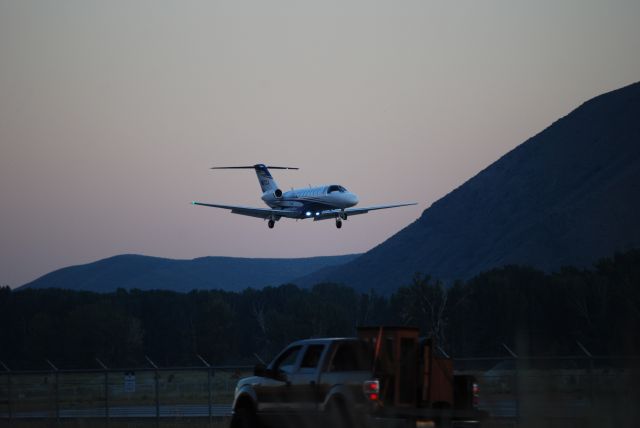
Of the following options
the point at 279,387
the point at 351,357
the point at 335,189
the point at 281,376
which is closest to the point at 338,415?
the point at 351,357

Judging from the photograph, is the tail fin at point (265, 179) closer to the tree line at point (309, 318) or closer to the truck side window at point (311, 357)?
the tree line at point (309, 318)

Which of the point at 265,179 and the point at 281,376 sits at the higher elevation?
the point at 265,179

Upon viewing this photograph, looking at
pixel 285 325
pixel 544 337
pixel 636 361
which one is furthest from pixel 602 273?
pixel 636 361

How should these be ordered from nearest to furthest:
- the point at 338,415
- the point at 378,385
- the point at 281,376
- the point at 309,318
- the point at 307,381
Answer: the point at 378,385, the point at 338,415, the point at 307,381, the point at 281,376, the point at 309,318

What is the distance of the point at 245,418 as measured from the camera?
797 inches

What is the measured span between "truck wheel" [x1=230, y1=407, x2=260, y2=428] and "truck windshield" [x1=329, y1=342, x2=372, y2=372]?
2.53 m

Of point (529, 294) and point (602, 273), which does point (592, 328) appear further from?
point (602, 273)

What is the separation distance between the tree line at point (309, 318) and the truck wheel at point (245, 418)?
51.2m

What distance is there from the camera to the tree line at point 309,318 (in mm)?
94250

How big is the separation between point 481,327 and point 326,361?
272 feet

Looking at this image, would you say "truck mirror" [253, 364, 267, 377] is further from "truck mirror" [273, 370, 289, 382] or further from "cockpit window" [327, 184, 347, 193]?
"cockpit window" [327, 184, 347, 193]

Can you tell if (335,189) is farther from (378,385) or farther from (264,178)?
(378,385)

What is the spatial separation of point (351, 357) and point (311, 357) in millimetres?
1016

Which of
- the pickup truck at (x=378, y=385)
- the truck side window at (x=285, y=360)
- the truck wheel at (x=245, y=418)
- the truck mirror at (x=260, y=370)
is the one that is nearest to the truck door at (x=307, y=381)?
the pickup truck at (x=378, y=385)
